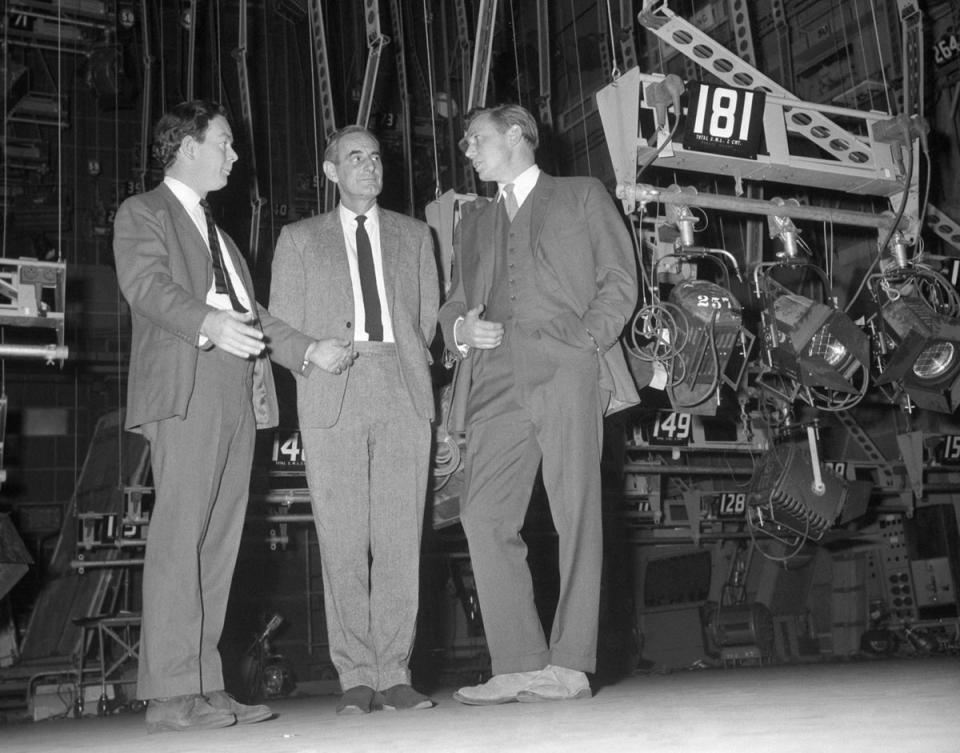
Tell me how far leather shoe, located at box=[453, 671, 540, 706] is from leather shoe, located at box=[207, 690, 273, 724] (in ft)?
1.96

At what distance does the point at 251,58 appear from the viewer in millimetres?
16188

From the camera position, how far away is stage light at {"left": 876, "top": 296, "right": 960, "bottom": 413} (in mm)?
5844

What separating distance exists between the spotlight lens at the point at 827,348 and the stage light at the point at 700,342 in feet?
1.42

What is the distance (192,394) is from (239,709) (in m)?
0.94

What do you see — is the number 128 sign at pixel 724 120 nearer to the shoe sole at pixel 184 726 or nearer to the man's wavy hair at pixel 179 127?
the man's wavy hair at pixel 179 127

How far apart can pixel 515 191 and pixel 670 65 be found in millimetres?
10257

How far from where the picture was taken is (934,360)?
592cm

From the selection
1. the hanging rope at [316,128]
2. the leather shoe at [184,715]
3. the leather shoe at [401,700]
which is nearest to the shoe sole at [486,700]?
the leather shoe at [401,700]

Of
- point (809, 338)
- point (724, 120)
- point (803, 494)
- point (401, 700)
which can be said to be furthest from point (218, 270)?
point (803, 494)

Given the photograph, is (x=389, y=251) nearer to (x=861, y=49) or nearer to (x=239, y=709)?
(x=239, y=709)

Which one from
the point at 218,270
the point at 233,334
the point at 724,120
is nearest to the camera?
the point at 233,334

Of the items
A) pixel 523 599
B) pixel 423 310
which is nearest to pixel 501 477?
pixel 523 599

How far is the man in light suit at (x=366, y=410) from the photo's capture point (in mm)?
3238

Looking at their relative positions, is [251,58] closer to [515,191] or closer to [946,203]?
[946,203]
